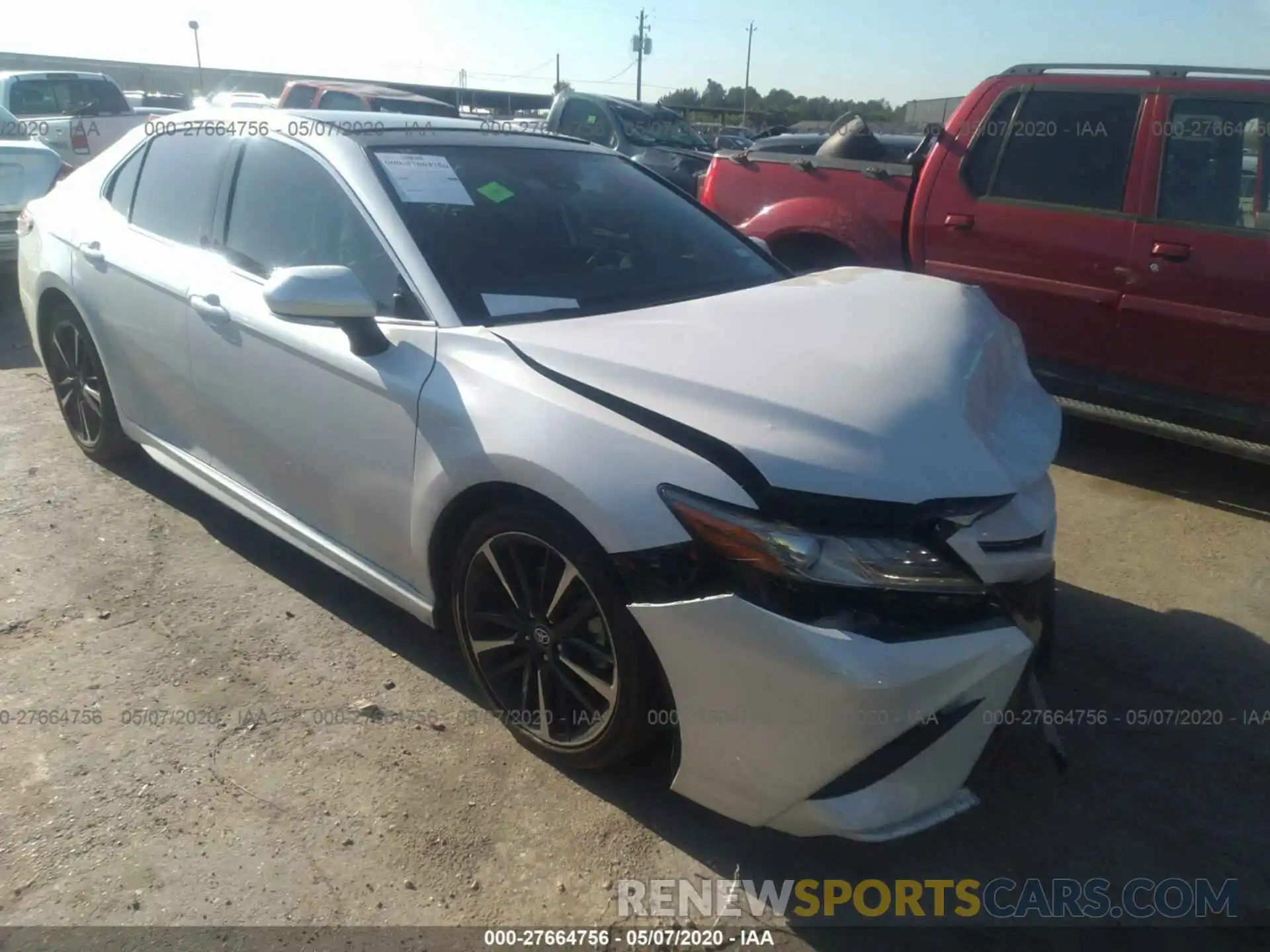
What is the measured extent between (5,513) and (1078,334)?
4.99 m

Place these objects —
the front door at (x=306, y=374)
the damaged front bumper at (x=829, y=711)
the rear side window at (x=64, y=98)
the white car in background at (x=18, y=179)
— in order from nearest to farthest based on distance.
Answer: the damaged front bumper at (x=829, y=711), the front door at (x=306, y=374), the white car in background at (x=18, y=179), the rear side window at (x=64, y=98)

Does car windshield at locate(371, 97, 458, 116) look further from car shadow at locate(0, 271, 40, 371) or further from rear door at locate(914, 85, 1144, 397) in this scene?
rear door at locate(914, 85, 1144, 397)

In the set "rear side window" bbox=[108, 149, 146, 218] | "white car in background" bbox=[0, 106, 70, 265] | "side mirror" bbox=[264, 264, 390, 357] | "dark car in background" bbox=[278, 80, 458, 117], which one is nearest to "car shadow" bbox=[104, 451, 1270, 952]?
"side mirror" bbox=[264, 264, 390, 357]

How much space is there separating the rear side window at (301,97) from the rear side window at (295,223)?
11.9 meters

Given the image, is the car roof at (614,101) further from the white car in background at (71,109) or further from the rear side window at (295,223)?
the rear side window at (295,223)

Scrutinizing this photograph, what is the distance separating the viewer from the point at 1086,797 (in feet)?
8.95

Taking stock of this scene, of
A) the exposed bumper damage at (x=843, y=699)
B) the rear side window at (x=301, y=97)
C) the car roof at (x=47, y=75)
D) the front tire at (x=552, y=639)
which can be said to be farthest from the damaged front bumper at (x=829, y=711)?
the car roof at (x=47, y=75)

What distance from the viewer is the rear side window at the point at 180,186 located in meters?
3.67

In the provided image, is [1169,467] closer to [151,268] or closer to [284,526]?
[284,526]

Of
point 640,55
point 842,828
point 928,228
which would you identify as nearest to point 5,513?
point 842,828

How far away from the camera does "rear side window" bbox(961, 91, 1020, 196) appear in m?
5.24

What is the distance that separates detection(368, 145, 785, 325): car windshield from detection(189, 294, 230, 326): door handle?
0.75 m

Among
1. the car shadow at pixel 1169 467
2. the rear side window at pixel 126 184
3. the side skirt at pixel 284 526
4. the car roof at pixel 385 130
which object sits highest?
the car roof at pixel 385 130

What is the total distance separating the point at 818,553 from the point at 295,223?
214 centimetres
